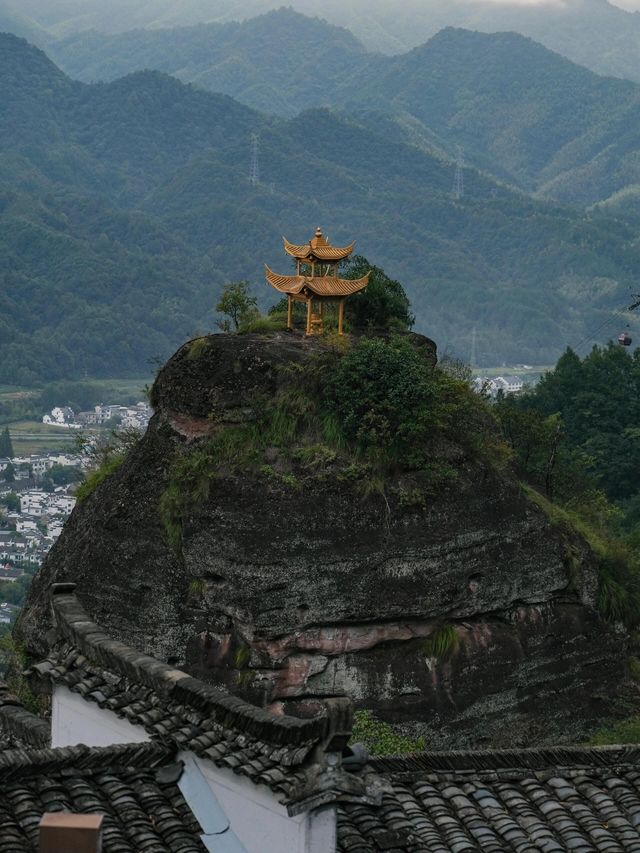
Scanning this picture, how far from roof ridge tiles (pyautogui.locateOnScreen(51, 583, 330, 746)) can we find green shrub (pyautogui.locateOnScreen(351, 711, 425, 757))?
18.0m

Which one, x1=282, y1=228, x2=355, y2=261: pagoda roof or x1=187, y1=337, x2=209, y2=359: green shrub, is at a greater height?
x1=282, y1=228, x2=355, y2=261: pagoda roof

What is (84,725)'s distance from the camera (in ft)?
39.2

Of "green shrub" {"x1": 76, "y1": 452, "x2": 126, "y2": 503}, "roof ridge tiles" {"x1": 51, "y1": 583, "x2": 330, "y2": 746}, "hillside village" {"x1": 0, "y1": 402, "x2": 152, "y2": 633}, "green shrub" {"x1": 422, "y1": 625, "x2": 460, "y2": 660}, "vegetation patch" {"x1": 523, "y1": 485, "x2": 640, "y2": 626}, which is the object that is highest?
"hillside village" {"x1": 0, "y1": 402, "x2": 152, "y2": 633}

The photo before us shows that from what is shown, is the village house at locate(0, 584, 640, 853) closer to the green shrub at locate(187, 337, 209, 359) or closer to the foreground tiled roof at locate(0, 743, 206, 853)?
the foreground tiled roof at locate(0, 743, 206, 853)

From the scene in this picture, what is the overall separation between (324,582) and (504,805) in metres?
20.8

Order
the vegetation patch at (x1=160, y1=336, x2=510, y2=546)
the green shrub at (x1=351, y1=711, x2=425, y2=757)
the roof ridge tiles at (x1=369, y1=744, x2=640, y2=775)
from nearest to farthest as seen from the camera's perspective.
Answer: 1. the roof ridge tiles at (x1=369, y1=744, x2=640, y2=775)
2. the green shrub at (x1=351, y1=711, x2=425, y2=757)
3. the vegetation patch at (x1=160, y1=336, x2=510, y2=546)

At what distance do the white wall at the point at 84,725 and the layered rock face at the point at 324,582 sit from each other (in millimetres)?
19404

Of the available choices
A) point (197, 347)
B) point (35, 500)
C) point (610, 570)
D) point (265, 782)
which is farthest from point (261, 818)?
point (35, 500)

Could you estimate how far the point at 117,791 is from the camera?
33.3 feet

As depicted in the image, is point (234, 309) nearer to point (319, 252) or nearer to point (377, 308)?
point (377, 308)

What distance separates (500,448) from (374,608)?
16.1 feet

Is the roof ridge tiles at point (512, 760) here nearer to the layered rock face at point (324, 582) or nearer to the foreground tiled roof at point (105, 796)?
the foreground tiled roof at point (105, 796)

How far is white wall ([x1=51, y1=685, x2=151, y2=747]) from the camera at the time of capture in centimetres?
1146

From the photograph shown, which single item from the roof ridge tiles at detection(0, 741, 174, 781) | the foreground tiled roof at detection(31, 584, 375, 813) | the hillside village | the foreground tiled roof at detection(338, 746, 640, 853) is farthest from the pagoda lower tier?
the hillside village
